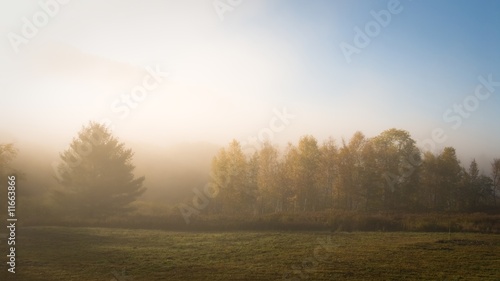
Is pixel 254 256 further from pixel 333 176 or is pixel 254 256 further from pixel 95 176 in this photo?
pixel 333 176

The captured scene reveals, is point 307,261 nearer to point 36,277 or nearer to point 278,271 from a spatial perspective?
point 278,271

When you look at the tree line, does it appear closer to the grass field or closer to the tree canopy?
the tree canopy

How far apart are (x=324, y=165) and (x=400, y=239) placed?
35297mm

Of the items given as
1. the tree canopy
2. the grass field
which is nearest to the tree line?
the tree canopy

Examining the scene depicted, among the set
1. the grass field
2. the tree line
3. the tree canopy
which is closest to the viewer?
the grass field

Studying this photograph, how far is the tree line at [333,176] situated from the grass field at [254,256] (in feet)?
98.2

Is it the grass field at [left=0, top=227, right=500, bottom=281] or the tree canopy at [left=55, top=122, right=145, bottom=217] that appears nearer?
the grass field at [left=0, top=227, right=500, bottom=281]

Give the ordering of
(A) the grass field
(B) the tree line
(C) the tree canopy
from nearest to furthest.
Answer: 1. (A) the grass field
2. (C) the tree canopy
3. (B) the tree line

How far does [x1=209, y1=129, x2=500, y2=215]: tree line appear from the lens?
6034 centimetres

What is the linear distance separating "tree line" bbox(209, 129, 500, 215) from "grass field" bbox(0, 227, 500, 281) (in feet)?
98.2

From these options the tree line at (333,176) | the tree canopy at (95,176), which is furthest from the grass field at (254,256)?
the tree line at (333,176)

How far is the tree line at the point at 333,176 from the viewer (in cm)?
6034

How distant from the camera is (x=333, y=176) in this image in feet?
207

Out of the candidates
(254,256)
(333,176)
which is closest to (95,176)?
(254,256)
